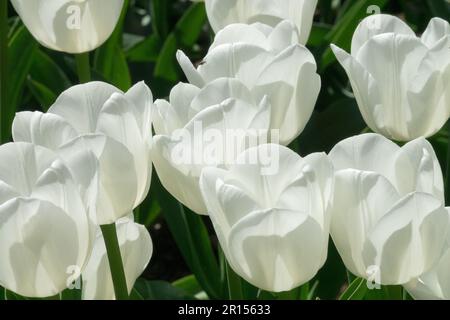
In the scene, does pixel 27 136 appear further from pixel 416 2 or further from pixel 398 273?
pixel 416 2

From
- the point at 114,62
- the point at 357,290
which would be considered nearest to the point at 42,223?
the point at 357,290

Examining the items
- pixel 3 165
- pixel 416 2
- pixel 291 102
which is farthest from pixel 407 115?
pixel 416 2

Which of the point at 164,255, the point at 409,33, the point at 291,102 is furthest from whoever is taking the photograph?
the point at 164,255

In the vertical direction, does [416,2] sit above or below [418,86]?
below

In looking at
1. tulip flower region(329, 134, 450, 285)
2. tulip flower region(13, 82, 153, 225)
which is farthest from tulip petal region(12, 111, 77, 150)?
tulip flower region(329, 134, 450, 285)

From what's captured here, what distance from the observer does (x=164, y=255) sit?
1930mm

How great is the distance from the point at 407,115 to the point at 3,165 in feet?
1.32

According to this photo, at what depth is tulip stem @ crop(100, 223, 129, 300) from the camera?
3.08 ft

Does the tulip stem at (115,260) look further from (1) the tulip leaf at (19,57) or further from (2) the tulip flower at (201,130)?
(1) the tulip leaf at (19,57)

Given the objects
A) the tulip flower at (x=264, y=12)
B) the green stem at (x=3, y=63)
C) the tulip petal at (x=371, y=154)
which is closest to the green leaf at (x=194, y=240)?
the green stem at (x=3, y=63)

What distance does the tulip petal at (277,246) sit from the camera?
2.67 feet

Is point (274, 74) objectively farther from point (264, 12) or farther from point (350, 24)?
point (350, 24)

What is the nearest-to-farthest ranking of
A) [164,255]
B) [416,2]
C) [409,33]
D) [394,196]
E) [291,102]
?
[394,196] < [291,102] < [409,33] < [164,255] < [416,2]

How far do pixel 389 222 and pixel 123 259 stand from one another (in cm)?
30
